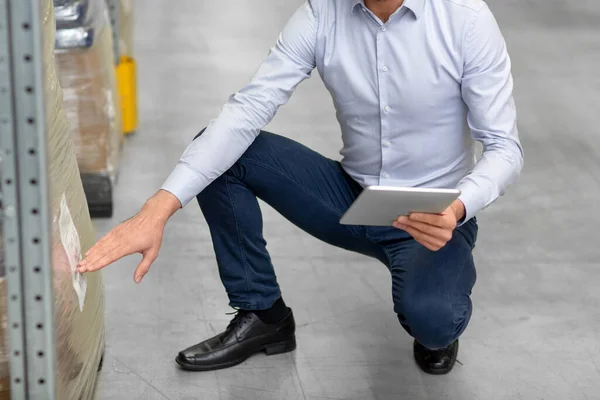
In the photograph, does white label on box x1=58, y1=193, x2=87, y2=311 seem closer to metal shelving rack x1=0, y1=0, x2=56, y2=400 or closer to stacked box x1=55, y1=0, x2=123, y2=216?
metal shelving rack x1=0, y1=0, x2=56, y2=400

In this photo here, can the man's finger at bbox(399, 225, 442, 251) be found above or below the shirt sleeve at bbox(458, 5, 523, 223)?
below

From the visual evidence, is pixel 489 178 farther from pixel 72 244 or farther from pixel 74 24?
pixel 74 24

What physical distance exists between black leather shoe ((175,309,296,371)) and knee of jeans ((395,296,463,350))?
0.41 metres

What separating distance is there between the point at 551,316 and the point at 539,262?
376 mm

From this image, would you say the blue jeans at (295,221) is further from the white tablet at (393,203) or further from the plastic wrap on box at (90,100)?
the plastic wrap on box at (90,100)

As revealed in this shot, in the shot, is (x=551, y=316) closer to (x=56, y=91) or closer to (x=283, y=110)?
(x=56, y=91)

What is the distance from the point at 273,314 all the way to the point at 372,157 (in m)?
0.49

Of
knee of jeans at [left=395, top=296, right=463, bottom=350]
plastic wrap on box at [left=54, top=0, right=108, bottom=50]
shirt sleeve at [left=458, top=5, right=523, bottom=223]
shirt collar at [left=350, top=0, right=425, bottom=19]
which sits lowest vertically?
knee of jeans at [left=395, top=296, right=463, bottom=350]

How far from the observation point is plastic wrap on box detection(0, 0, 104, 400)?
184 cm

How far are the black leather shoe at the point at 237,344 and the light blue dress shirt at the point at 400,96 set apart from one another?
0.44m

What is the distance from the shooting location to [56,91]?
6.63ft

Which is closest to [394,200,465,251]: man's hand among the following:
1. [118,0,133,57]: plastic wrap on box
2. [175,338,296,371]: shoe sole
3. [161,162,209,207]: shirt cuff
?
[161,162,209,207]: shirt cuff

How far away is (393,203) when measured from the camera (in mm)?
1896

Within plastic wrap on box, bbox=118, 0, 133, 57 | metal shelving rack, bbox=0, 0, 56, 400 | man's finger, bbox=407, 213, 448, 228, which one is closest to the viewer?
metal shelving rack, bbox=0, 0, 56, 400
